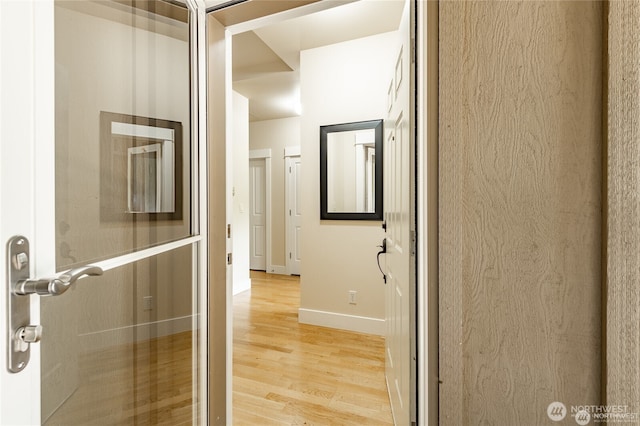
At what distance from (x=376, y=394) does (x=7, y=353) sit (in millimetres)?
1988

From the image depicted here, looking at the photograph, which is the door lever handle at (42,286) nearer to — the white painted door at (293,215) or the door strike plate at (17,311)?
the door strike plate at (17,311)

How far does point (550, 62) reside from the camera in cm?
95

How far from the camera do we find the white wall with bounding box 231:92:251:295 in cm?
431

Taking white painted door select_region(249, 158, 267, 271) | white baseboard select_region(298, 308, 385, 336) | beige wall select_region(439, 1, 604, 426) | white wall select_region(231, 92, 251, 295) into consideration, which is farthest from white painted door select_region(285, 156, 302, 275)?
beige wall select_region(439, 1, 604, 426)

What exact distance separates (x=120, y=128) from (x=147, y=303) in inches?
21.8

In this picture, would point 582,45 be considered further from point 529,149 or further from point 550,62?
point 529,149

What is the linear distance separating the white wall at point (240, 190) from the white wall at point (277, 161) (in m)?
1.00

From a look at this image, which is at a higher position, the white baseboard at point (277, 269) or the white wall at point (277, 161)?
the white wall at point (277, 161)

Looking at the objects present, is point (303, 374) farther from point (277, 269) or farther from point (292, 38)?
point (277, 269)

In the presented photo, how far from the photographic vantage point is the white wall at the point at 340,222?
2.97m

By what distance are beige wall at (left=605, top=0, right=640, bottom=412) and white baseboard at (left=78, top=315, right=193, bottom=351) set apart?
4.32 ft

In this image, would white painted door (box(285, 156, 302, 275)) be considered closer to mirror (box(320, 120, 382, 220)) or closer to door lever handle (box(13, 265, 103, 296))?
mirror (box(320, 120, 382, 220))

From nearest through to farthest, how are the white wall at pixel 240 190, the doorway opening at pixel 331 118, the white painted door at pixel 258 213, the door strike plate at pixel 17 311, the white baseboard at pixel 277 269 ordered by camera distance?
the door strike plate at pixel 17 311 < the doorway opening at pixel 331 118 < the white wall at pixel 240 190 < the white baseboard at pixel 277 269 < the white painted door at pixel 258 213

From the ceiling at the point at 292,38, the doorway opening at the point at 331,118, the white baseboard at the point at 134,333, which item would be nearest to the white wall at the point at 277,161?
the ceiling at the point at 292,38
